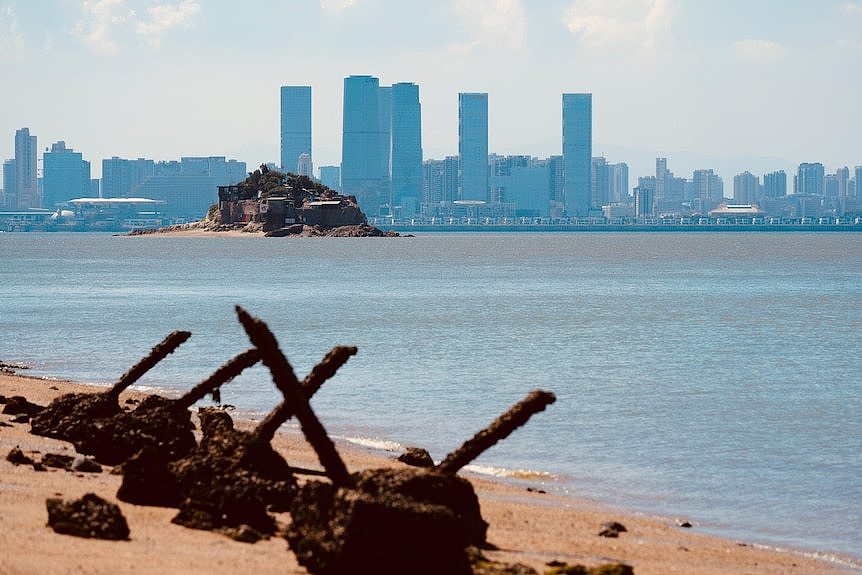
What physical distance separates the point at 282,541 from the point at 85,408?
7.00 metres

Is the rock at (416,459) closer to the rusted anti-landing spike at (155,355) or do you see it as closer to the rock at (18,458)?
the rusted anti-landing spike at (155,355)

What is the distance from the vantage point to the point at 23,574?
38.6ft

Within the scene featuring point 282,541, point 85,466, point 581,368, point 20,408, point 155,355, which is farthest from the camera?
point 581,368

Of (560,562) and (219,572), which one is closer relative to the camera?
(219,572)

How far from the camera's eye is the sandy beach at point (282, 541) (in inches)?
502

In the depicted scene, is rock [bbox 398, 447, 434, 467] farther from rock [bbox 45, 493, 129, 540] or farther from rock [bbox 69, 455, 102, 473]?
rock [bbox 45, 493, 129, 540]

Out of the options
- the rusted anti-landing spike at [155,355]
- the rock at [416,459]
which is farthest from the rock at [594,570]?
the rusted anti-landing spike at [155,355]

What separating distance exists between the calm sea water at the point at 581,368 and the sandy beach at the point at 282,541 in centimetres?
119

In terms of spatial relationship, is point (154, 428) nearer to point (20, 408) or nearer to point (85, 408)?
point (85, 408)

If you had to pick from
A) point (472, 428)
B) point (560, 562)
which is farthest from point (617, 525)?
point (472, 428)

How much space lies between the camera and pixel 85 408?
2006 centimetres

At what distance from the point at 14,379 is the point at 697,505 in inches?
704

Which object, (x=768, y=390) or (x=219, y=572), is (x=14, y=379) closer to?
(x=768, y=390)

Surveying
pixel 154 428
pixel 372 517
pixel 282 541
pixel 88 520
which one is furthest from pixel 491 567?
pixel 154 428
